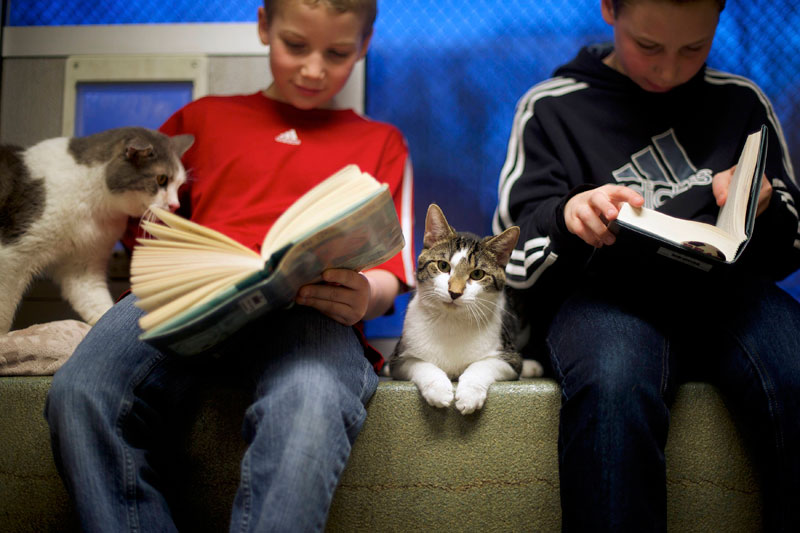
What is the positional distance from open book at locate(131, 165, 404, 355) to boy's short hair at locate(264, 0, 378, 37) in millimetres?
564

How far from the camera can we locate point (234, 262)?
2.29 feet

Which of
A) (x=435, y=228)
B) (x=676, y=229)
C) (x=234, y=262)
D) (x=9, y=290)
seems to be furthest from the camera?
(x=435, y=228)

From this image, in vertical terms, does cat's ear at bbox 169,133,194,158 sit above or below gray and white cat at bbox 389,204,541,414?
above

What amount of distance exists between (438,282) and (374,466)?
362 millimetres

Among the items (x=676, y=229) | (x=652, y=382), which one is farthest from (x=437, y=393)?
(x=676, y=229)

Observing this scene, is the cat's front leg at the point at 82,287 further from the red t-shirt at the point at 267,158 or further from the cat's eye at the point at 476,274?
the cat's eye at the point at 476,274

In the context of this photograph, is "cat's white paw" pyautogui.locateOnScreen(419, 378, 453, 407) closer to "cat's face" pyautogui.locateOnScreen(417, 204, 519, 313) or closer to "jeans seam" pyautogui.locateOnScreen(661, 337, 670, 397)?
"cat's face" pyautogui.locateOnScreen(417, 204, 519, 313)

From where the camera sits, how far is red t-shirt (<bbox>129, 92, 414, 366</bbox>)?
3.87 ft

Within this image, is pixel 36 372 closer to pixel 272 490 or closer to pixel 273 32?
pixel 272 490

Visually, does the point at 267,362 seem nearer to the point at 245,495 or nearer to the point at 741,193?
the point at 245,495

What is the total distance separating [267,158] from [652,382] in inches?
34.6

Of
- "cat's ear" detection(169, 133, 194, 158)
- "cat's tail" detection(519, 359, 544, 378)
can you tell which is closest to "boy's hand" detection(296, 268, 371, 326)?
"cat's tail" detection(519, 359, 544, 378)

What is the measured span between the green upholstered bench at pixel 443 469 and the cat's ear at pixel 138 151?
48 centimetres

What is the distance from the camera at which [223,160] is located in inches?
48.1
